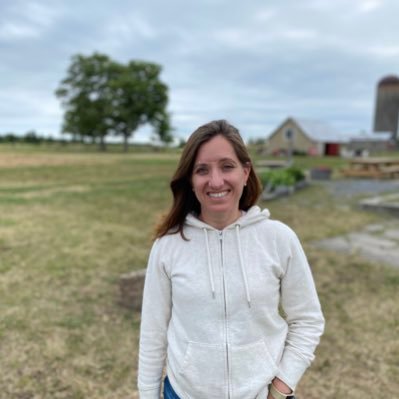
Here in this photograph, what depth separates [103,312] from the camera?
365 cm

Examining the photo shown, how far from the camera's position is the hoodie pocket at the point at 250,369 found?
52.6 inches

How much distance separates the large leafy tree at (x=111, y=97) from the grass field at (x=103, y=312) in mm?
40621

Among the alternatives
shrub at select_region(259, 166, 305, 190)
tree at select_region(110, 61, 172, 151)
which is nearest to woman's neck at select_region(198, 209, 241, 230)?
shrub at select_region(259, 166, 305, 190)

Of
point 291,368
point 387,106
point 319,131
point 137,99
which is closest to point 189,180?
point 291,368

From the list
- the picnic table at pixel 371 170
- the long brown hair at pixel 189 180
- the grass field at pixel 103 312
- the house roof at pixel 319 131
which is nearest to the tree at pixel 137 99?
the house roof at pixel 319 131

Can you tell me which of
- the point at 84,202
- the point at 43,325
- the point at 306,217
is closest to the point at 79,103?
the point at 84,202

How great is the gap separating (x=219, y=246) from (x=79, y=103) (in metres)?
49.0

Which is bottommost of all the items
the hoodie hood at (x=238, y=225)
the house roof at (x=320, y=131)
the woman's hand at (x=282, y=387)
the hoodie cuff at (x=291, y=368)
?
the woman's hand at (x=282, y=387)

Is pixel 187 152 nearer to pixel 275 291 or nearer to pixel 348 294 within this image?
pixel 275 291

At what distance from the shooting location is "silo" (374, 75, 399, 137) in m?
26.0

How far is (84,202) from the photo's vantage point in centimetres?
975

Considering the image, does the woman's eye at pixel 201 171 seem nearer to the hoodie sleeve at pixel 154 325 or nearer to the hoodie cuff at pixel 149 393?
the hoodie sleeve at pixel 154 325

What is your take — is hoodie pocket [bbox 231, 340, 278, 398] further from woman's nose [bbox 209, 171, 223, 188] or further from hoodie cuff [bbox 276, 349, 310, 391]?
woman's nose [bbox 209, 171, 223, 188]

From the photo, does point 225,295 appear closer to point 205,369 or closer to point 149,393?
point 205,369
